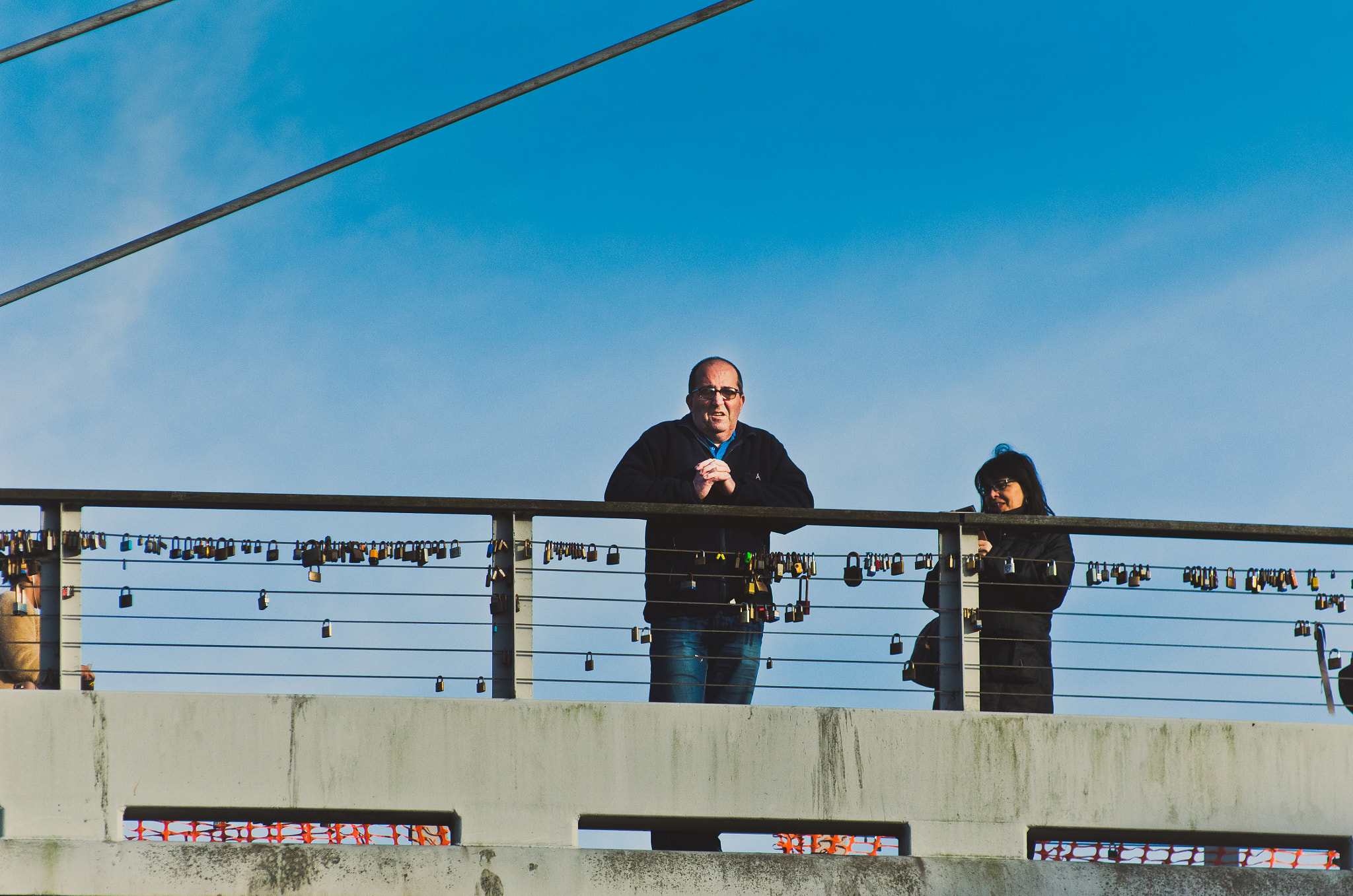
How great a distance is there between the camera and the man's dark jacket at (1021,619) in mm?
7688

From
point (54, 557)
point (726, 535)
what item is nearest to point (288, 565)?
point (54, 557)

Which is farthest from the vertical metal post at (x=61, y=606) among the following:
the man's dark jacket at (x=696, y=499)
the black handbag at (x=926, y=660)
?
the black handbag at (x=926, y=660)

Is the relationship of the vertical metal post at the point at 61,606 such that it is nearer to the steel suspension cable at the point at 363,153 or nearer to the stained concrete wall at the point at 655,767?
the stained concrete wall at the point at 655,767

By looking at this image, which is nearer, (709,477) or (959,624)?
(959,624)

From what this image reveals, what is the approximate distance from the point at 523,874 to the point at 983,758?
211 cm

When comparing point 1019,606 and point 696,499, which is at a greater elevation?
point 696,499

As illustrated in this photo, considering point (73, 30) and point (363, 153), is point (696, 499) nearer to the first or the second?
point (363, 153)

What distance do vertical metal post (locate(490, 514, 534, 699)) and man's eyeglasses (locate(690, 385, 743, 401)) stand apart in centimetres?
132

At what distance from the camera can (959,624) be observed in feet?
25.4

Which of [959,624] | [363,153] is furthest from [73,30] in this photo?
[959,624]

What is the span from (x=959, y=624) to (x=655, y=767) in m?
1.59

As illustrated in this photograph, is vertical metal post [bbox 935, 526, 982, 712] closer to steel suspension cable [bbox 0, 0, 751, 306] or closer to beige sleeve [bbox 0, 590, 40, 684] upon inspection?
steel suspension cable [bbox 0, 0, 751, 306]

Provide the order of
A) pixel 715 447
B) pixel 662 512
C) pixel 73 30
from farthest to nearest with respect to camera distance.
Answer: pixel 715 447 < pixel 662 512 < pixel 73 30

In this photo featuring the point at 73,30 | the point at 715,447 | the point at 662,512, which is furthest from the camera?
the point at 715,447
